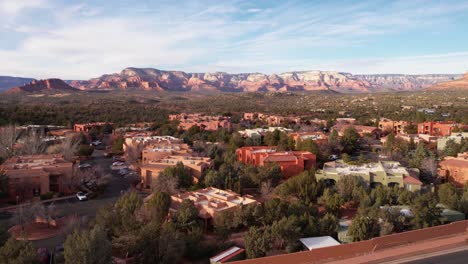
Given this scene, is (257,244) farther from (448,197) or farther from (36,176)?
(36,176)

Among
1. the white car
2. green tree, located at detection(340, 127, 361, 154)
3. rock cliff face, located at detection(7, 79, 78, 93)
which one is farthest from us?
rock cliff face, located at detection(7, 79, 78, 93)

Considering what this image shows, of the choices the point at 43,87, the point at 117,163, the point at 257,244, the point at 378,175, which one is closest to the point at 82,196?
the point at 117,163

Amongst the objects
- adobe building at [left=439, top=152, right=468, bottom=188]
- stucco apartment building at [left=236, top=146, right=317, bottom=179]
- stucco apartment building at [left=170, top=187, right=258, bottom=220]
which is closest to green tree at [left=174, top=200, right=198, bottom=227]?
stucco apartment building at [left=170, top=187, right=258, bottom=220]

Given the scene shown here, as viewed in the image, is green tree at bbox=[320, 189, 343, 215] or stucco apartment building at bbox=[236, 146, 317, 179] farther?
stucco apartment building at bbox=[236, 146, 317, 179]

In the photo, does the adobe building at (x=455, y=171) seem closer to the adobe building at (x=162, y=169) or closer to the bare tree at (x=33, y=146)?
the adobe building at (x=162, y=169)

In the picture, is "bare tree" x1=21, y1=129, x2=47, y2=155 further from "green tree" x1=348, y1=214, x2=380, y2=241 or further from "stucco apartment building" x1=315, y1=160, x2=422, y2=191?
"green tree" x1=348, y1=214, x2=380, y2=241

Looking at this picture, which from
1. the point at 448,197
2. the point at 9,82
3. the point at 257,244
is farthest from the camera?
the point at 9,82

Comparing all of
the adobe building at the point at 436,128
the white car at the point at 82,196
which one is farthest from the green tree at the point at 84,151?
the adobe building at the point at 436,128

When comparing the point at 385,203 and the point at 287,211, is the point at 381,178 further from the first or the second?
the point at 287,211
